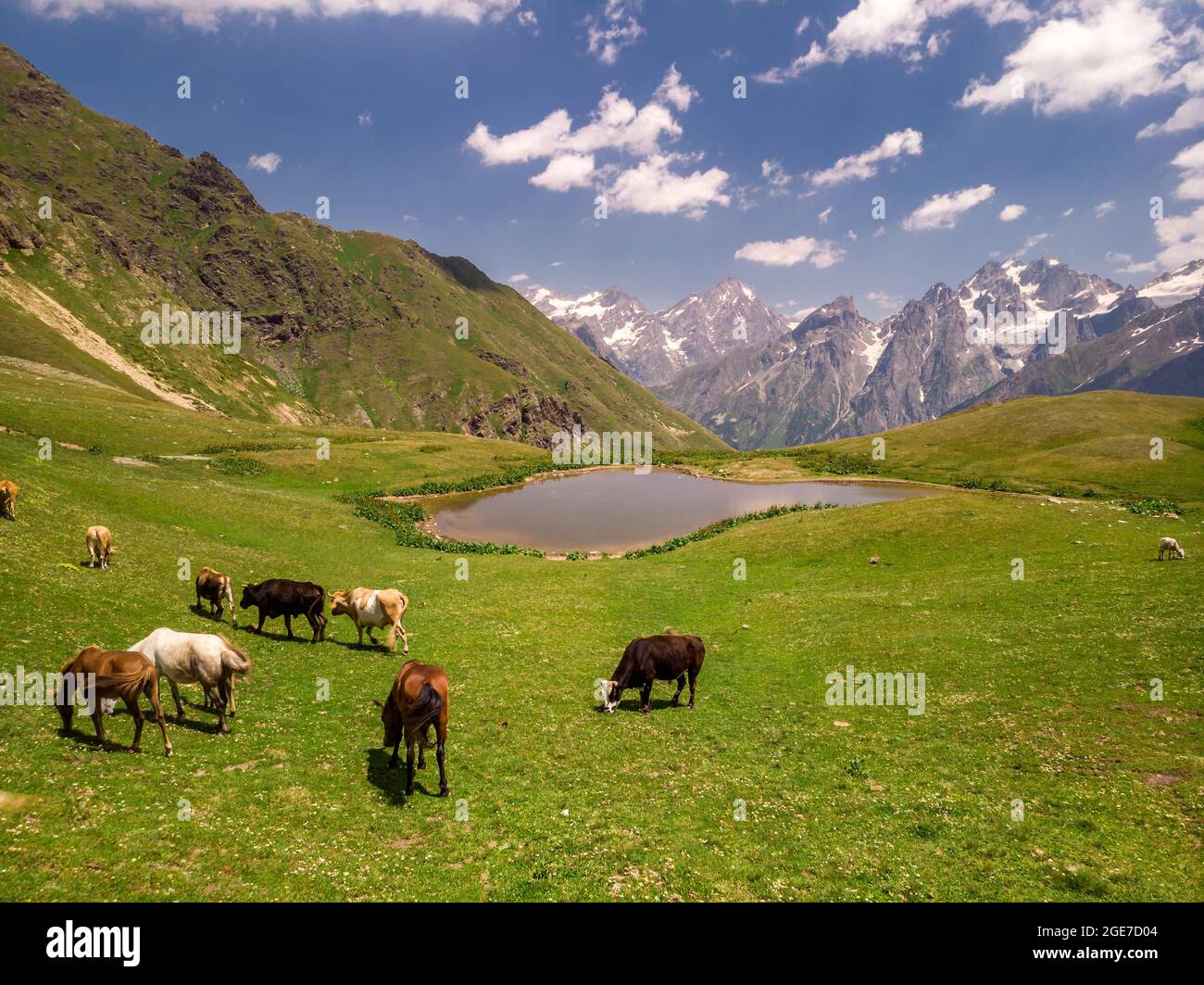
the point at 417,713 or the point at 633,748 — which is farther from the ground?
the point at 417,713

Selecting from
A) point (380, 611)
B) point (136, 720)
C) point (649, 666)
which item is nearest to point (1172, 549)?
point (649, 666)

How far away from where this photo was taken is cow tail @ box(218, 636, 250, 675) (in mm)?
16422

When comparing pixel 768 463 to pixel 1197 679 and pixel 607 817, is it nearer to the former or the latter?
pixel 1197 679

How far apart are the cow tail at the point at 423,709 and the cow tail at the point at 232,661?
19.2 feet

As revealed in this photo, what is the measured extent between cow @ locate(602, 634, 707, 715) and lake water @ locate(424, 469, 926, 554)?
33.0m

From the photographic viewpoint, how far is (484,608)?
32688mm

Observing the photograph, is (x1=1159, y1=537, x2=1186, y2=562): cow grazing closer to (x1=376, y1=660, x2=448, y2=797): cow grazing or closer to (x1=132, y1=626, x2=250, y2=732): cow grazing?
(x1=376, y1=660, x2=448, y2=797): cow grazing

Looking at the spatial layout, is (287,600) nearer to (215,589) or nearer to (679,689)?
(215,589)

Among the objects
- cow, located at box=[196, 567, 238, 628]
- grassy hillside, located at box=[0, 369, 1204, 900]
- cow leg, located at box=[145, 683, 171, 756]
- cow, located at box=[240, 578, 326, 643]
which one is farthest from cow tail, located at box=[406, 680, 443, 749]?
cow, located at box=[196, 567, 238, 628]

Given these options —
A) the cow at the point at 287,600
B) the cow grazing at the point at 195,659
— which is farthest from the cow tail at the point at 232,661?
the cow at the point at 287,600

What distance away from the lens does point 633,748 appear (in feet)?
60.7

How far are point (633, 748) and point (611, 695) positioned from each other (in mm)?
2976

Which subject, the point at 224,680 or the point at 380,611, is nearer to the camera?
the point at 224,680

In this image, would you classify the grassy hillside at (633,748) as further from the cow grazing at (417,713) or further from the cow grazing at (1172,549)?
the cow grazing at (1172,549)
